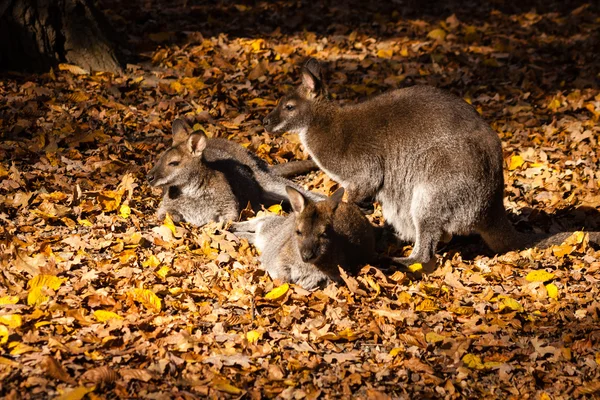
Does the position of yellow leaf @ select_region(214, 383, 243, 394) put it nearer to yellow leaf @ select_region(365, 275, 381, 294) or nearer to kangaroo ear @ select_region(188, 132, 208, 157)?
yellow leaf @ select_region(365, 275, 381, 294)

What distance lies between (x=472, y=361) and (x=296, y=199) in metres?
1.95

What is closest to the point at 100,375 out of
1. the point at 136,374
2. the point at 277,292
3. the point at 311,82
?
the point at 136,374

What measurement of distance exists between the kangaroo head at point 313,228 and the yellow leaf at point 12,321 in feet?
7.14

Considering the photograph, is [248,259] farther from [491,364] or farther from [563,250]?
[563,250]

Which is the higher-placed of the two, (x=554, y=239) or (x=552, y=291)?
(x=554, y=239)

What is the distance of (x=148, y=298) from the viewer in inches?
226

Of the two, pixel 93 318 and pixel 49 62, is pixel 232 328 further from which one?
pixel 49 62

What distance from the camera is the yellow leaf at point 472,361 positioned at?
5.28 meters

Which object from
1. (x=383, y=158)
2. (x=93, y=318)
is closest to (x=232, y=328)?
(x=93, y=318)

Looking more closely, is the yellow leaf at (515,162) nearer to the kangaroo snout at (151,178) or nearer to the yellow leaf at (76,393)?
the kangaroo snout at (151,178)

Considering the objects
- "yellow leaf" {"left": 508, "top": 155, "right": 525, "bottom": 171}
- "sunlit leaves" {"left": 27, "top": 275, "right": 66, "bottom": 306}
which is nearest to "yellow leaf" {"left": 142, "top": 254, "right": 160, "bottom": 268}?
"sunlit leaves" {"left": 27, "top": 275, "right": 66, "bottom": 306}

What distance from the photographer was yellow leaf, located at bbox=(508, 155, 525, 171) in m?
8.81

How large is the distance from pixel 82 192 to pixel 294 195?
2471 millimetres

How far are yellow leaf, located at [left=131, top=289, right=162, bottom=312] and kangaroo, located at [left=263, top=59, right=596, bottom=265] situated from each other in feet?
7.90
